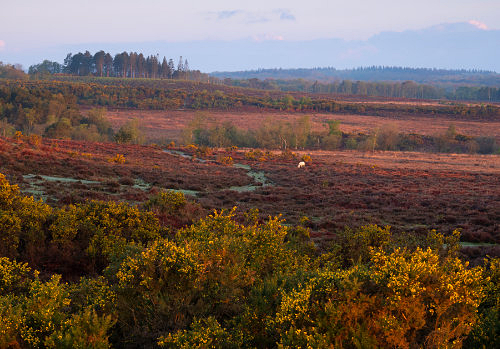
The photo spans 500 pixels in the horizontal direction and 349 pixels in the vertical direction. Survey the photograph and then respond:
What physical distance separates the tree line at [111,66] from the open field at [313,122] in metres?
62.4

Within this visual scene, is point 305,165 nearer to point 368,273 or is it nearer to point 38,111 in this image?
point 368,273

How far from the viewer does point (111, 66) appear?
152 m

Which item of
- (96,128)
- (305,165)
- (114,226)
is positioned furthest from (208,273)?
(96,128)

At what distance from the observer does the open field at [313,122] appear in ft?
262

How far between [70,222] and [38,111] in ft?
209

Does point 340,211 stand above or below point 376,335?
below

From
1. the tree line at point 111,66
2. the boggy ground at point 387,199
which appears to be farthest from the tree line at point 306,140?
the tree line at point 111,66

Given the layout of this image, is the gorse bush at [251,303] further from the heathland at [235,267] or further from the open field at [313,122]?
the open field at [313,122]

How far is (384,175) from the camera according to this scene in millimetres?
37281

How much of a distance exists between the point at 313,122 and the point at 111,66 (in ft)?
313

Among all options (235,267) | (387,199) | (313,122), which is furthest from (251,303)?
(313,122)

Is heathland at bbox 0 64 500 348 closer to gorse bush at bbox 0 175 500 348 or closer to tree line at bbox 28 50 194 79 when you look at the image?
gorse bush at bbox 0 175 500 348

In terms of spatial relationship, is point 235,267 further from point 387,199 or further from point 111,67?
point 111,67

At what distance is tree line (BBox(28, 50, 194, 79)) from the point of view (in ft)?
482
